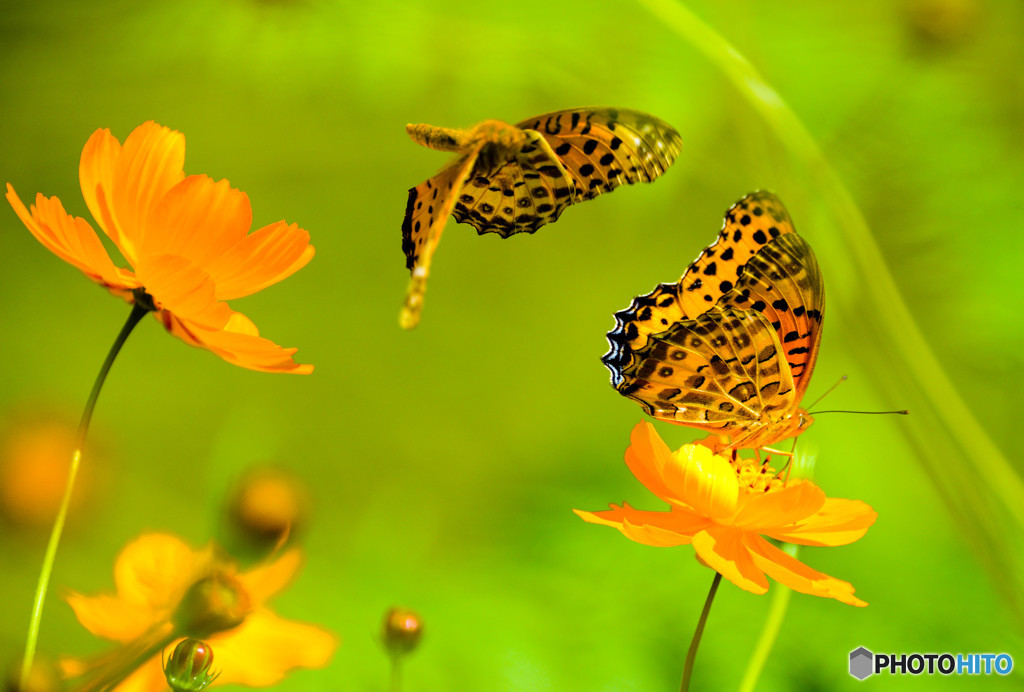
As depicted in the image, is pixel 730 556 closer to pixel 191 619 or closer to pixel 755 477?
pixel 755 477

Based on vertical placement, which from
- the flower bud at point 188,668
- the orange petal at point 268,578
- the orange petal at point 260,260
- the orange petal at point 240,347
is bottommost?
the orange petal at point 268,578

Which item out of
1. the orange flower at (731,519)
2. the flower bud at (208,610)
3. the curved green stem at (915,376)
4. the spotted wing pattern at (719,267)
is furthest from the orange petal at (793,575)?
the curved green stem at (915,376)

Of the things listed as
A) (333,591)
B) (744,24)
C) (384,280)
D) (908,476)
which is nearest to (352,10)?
(384,280)

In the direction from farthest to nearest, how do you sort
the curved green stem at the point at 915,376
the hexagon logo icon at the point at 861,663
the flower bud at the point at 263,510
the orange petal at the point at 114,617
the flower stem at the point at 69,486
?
the curved green stem at the point at 915,376, the hexagon logo icon at the point at 861,663, the flower bud at the point at 263,510, the orange petal at the point at 114,617, the flower stem at the point at 69,486

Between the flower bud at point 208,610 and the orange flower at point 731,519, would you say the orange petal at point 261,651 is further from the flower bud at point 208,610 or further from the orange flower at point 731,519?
the orange flower at point 731,519

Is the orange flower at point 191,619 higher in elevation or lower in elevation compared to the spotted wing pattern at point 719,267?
lower

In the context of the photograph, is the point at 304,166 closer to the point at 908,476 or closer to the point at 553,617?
the point at 553,617

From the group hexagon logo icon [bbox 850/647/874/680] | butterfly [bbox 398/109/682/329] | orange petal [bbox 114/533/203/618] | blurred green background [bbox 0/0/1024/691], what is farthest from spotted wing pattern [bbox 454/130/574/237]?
hexagon logo icon [bbox 850/647/874/680]

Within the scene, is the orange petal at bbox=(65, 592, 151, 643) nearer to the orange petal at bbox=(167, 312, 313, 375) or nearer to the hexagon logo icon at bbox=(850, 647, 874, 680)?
the orange petal at bbox=(167, 312, 313, 375)
